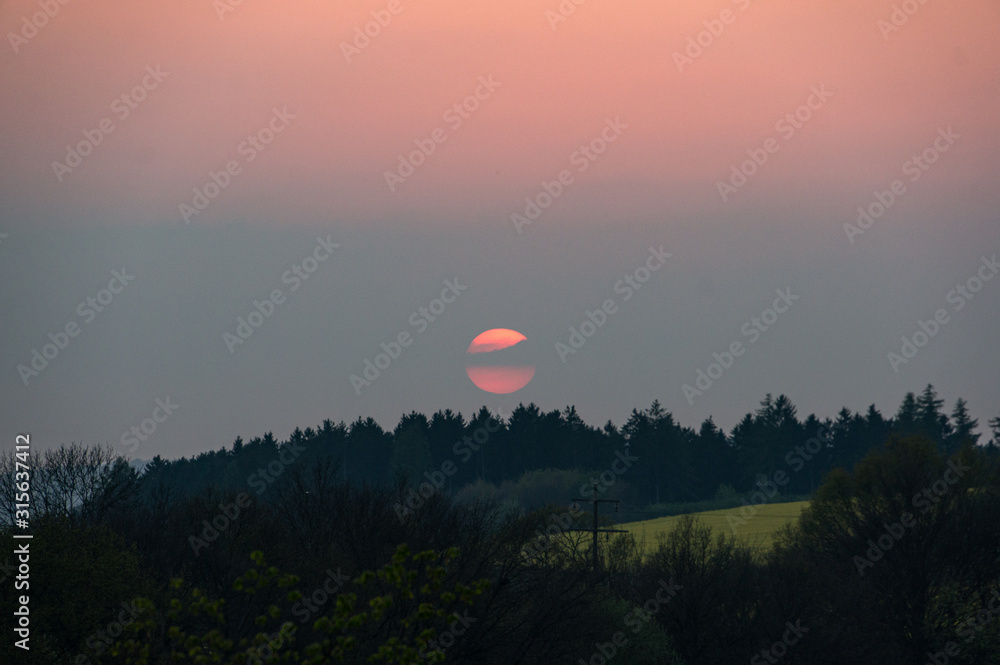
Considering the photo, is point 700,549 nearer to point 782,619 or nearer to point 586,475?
point 782,619

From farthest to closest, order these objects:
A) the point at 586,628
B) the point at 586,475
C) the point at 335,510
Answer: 1. the point at 586,475
2. the point at 335,510
3. the point at 586,628

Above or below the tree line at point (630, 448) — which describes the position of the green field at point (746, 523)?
below

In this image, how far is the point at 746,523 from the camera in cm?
9469

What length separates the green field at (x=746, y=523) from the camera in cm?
8281

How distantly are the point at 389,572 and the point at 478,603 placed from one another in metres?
18.5

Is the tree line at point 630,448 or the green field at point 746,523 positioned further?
the tree line at point 630,448

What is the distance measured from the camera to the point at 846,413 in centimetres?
15188

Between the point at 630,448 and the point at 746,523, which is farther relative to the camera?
the point at 630,448

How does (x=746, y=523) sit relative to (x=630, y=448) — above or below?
below

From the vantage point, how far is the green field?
82.8 metres

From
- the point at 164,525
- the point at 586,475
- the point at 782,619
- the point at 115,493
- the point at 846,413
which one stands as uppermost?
the point at 846,413

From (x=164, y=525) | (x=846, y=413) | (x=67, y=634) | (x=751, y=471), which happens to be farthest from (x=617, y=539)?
(x=846, y=413)

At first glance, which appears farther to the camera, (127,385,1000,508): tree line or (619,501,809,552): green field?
(127,385,1000,508): tree line

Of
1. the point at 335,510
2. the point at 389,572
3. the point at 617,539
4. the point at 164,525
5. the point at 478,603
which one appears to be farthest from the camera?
the point at 617,539
